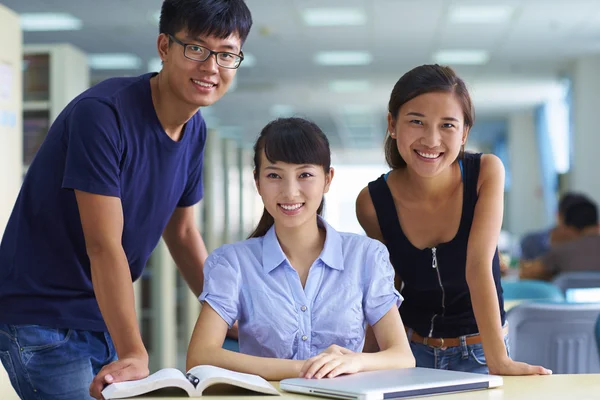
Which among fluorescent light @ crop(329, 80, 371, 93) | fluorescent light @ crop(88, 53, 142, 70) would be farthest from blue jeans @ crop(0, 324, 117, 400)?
fluorescent light @ crop(329, 80, 371, 93)

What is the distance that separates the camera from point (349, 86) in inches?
504

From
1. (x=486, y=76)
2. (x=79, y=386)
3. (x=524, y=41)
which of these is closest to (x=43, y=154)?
(x=79, y=386)

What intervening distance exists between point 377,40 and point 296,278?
7897mm

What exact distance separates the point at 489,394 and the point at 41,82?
4.24 m

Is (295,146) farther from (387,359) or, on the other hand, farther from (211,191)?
(211,191)

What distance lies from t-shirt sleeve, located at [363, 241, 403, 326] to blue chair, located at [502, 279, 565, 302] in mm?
2370

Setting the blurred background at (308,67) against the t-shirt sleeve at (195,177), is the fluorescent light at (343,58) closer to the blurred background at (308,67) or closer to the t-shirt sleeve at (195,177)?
→ the blurred background at (308,67)

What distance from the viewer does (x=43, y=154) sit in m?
1.74

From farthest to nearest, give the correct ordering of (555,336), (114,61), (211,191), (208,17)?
(114,61) → (211,191) → (555,336) → (208,17)

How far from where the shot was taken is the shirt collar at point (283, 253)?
5.88ft

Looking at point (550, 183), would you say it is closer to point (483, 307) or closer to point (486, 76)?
point (486, 76)

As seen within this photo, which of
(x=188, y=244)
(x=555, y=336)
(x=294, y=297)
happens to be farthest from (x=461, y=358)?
(x=555, y=336)

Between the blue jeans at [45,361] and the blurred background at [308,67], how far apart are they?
A: 2.19 meters

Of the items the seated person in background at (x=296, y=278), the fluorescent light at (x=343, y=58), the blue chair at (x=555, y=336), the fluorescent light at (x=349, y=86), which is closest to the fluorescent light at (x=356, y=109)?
the fluorescent light at (x=349, y=86)
